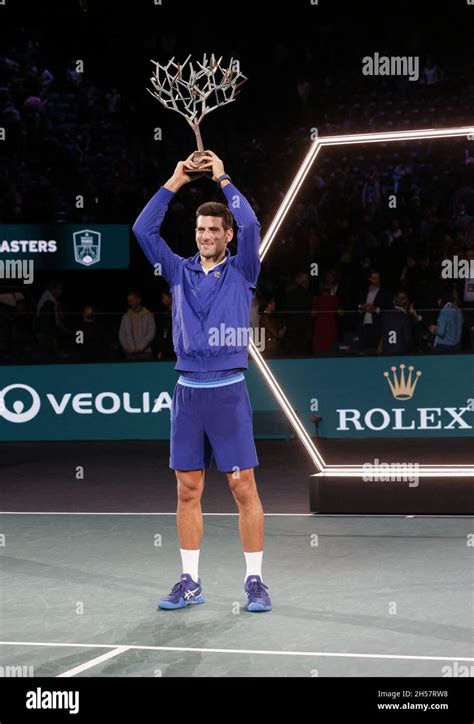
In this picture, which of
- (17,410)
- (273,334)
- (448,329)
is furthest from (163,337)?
(448,329)

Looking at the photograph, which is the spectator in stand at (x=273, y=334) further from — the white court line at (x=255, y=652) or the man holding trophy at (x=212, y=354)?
the white court line at (x=255, y=652)

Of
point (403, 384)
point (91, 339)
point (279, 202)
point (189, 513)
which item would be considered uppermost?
point (279, 202)

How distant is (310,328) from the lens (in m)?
12.3

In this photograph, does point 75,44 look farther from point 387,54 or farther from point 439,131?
point 439,131

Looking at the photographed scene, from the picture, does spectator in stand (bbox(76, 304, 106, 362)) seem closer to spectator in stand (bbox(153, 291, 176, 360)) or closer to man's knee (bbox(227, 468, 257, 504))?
spectator in stand (bbox(153, 291, 176, 360))

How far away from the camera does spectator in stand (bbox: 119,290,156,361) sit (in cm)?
1288

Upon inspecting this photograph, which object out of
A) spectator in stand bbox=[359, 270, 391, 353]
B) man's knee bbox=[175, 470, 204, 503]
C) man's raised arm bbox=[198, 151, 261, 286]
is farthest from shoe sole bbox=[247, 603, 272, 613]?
spectator in stand bbox=[359, 270, 391, 353]

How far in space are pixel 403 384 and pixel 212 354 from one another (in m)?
6.25

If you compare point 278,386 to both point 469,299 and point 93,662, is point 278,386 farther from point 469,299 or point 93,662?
point 469,299

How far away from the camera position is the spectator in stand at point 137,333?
12.9 meters

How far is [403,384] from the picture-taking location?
1170cm

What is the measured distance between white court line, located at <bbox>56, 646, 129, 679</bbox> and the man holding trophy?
2.78 ft

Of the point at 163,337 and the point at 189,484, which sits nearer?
the point at 189,484

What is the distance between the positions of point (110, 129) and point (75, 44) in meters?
2.16
